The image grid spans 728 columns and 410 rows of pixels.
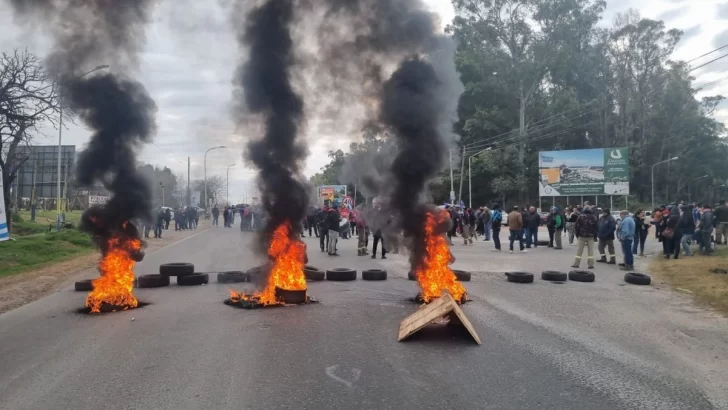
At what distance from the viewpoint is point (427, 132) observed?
9.23 metres

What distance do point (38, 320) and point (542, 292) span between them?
852 cm

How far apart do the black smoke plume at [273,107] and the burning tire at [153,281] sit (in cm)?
287

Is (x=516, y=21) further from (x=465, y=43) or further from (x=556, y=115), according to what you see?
(x=556, y=115)

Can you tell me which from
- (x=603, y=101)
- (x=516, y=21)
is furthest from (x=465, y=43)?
(x=603, y=101)

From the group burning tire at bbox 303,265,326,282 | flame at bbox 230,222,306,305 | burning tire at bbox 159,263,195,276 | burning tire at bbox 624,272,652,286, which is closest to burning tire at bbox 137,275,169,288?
burning tire at bbox 159,263,195,276

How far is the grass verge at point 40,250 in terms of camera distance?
581 inches

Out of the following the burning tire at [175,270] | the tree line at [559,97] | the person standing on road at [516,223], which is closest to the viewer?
the burning tire at [175,270]

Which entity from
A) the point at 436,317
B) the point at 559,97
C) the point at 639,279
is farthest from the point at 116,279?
the point at 559,97

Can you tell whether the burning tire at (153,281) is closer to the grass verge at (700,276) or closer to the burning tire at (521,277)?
the burning tire at (521,277)

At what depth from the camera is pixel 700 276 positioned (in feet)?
37.9

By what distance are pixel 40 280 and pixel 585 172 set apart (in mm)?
34944

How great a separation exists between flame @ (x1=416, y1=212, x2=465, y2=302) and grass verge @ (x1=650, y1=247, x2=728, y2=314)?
14.2 feet

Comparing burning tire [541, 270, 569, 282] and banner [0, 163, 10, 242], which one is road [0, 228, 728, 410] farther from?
banner [0, 163, 10, 242]

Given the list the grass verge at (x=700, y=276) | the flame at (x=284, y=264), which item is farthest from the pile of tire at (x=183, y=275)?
the grass verge at (x=700, y=276)
